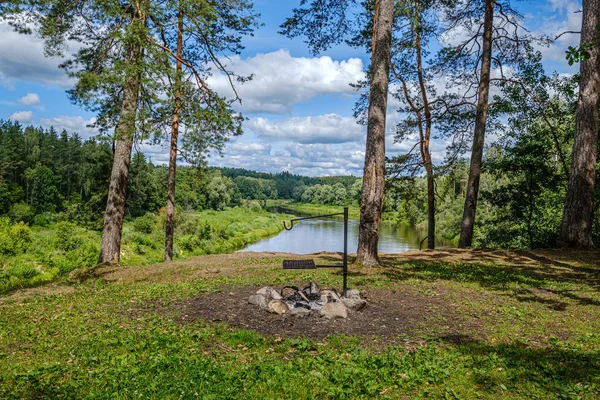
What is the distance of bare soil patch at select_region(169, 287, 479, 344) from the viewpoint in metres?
4.65

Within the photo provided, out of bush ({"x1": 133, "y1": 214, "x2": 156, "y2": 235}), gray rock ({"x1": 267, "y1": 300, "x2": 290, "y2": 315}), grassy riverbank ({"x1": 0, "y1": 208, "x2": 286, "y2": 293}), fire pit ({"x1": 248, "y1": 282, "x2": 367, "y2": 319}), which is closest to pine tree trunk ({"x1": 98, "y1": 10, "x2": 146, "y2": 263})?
grassy riverbank ({"x1": 0, "y1": 208, "x2": 286, "y2": 293})

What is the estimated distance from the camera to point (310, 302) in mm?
5633

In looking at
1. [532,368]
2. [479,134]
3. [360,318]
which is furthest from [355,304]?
[479,134]

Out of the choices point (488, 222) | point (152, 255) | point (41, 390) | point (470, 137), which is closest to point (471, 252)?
point (470, 137)

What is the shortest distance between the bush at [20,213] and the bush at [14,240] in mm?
22723

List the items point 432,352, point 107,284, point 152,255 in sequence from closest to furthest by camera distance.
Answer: point 432,352, point 107,284, point 152,255

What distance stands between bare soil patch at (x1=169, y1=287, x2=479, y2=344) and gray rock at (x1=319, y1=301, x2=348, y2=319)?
76 millimetres

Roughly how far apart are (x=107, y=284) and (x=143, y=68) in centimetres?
472

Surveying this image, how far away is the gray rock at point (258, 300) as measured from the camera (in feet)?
18.0

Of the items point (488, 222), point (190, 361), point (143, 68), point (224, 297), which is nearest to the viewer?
point (190, 361)

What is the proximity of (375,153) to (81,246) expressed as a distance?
65.2 ft

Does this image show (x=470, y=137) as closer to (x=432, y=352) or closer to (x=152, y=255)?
(x=432, y=352)

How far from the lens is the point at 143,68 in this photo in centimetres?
838

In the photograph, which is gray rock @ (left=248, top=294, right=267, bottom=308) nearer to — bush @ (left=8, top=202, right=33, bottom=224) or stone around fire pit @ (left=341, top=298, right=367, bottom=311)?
stone around fire pit @ (left=341, top=298, right=367, bottom=311)
